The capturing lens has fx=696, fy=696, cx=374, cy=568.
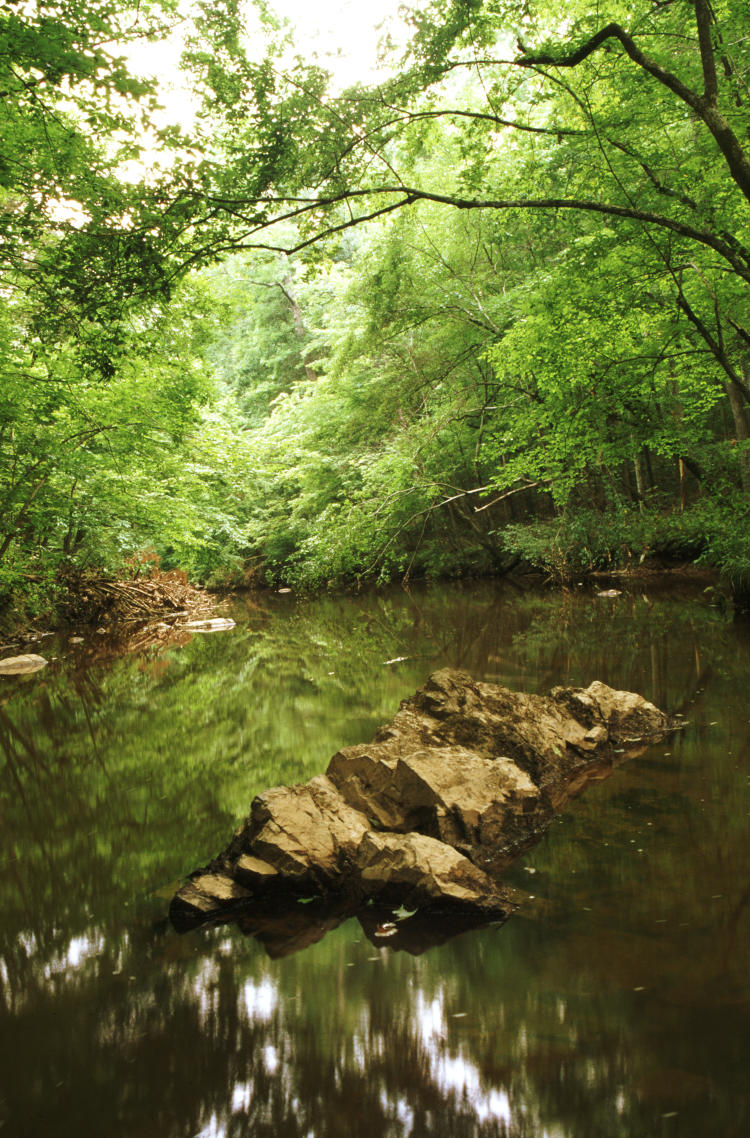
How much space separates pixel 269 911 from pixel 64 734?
17.7ft

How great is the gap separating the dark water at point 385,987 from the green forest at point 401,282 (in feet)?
11.8

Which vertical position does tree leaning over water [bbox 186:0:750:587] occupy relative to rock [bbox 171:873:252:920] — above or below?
above

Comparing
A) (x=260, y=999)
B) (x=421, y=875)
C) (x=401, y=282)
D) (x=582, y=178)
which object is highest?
(x=401, y=282)

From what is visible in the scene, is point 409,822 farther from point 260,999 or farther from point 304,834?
point 260,999

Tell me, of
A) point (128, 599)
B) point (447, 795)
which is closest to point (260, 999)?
point (447, 795)

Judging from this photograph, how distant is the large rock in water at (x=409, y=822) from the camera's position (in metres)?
3.67

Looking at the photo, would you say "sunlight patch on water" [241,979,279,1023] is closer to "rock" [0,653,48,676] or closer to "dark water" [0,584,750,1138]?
"dark water" [0,584,750,1138]

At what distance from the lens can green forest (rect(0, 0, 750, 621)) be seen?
550cm

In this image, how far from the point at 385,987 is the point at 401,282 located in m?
15.9

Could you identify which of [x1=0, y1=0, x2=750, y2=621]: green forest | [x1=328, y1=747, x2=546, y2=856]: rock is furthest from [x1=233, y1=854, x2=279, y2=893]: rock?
[x1=0, y1=0, x2=750, y2=621]: green forest

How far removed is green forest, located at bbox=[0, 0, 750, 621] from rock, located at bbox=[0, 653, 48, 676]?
1.52m

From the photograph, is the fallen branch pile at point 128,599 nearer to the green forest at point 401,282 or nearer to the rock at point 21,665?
the green forest at point 401,282

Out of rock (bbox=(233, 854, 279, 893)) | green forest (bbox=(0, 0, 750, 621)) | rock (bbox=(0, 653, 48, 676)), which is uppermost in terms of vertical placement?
green forest (bbox=(0, 0, 750, 621))

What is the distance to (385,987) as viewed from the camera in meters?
3.05
